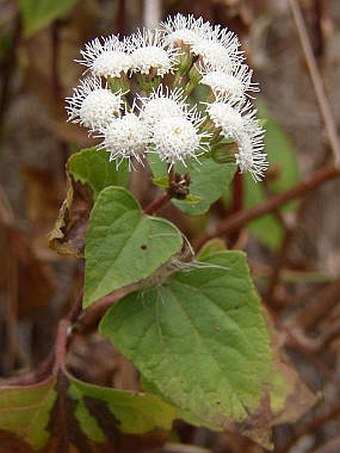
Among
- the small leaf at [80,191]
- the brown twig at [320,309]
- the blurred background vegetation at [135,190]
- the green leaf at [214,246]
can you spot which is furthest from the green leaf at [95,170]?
the brown twig at [320,309]

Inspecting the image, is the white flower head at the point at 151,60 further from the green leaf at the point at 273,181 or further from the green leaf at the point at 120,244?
the green leaf at the point at 273,181

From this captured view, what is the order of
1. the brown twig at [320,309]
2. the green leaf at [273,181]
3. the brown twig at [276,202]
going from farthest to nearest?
the green leaf at [273,181]
the brown twig at [320,309]
the brown twig at [276,202]

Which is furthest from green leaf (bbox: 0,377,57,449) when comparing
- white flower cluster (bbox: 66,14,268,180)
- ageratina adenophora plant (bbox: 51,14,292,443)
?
white flower cluster (bbox: 66,14,268,180)

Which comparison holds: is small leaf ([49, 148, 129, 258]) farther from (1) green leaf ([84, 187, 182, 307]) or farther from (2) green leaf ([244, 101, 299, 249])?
(2) green leaf ([244, 101, 299, 249])

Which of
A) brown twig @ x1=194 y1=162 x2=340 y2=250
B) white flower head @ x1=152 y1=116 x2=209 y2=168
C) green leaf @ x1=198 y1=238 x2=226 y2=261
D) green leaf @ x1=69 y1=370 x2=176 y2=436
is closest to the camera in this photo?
white flower head @ x1=152 y1=116 x2=209 y2=168

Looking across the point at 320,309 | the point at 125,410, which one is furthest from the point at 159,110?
the point at 320,309

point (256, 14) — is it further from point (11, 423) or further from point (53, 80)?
point (11, 423)

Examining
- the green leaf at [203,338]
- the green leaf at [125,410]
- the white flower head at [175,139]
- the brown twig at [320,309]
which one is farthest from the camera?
the brown twig at [320,309]
